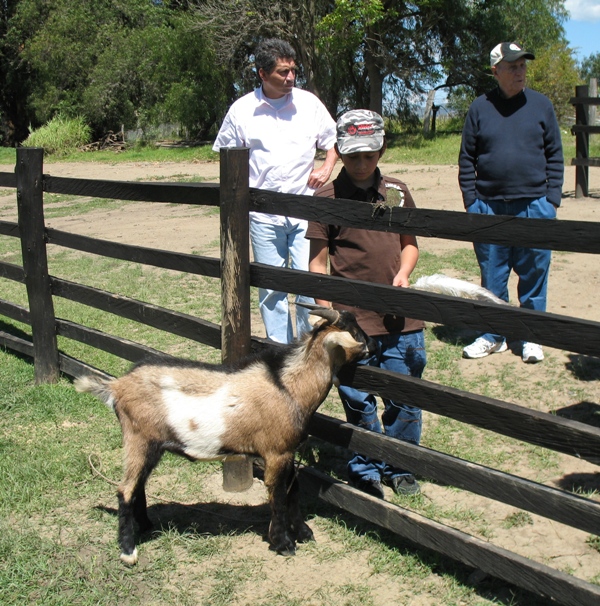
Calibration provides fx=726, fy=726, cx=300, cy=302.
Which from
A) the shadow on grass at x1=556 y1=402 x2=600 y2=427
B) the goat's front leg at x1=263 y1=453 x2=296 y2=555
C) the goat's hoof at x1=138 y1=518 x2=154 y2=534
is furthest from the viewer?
the shadow on grass at x1=556 y1=402 x2=600 y2=427

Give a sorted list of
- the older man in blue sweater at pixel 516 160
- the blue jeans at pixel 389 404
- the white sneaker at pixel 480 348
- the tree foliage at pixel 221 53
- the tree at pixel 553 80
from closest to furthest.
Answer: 1. the blue jeans at pixel 389 404
2. the older man in blue sweater at pixel 516 160
3. the white sneaker at pixel 480 348
4. the tree foliage at pixel 221 53
5. the tree at pixel 553 80

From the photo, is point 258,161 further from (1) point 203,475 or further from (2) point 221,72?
(2) point 221,72

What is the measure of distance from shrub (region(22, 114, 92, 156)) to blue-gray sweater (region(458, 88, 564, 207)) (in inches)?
909

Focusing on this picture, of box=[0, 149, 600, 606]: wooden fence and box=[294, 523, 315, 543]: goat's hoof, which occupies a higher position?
box=[0, 149, 600, 606]: wooden fence

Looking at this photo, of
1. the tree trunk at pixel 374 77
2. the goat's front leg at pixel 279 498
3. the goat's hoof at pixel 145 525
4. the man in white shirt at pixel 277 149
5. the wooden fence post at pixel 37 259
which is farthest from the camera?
the tree trunk at pixel 374 77

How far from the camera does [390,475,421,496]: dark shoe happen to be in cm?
372

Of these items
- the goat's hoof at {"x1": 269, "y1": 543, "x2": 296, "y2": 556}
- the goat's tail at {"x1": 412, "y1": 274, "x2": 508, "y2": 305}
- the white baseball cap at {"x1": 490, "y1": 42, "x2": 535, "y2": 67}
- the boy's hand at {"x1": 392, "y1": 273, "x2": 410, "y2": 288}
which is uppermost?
the white baseball cap at {"x1": 490, "y1": 42, "x2": 535, "y2": 67}

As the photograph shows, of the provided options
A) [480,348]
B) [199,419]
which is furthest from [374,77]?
[199,419]

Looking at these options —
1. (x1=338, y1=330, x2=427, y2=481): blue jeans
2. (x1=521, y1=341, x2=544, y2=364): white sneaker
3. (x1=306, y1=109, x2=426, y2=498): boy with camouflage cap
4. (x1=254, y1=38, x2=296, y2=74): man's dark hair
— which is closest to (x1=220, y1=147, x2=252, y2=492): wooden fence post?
(x1=306, y1=109, x2=426, y2=498): boy with camouflage cap

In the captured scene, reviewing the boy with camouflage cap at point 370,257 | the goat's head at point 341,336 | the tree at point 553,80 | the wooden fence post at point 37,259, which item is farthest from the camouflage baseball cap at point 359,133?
the tree at point 553,80

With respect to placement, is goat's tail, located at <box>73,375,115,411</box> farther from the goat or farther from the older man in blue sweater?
the older man in blue sweater

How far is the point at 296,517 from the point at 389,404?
74cm

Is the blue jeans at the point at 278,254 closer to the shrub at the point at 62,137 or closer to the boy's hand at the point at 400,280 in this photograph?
the boy's hand at the point at 400,280

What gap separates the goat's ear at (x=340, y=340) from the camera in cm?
303
